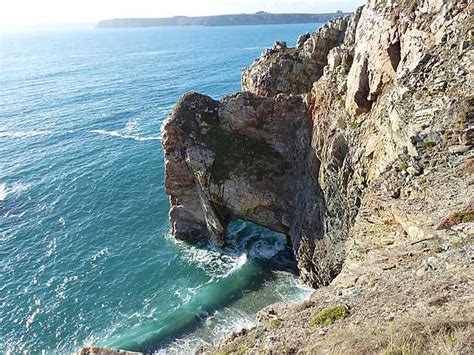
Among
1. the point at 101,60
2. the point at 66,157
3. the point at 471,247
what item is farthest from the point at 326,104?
the point at 101,60

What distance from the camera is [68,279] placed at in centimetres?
4116

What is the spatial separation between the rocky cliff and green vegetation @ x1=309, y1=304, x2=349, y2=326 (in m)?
0.06

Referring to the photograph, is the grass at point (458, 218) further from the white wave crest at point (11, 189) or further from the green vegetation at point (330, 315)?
the white wave crest at point (11, 189)

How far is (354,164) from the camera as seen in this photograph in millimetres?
30359

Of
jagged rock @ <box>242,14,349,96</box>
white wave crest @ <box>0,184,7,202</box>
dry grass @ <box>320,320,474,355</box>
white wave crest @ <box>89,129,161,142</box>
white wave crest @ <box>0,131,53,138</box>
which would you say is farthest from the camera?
white wave crest @ <box>0,131,53,138</box>

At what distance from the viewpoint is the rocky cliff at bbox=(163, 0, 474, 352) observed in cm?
1569

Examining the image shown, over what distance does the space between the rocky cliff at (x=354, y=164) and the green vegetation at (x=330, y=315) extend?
2.4 inches

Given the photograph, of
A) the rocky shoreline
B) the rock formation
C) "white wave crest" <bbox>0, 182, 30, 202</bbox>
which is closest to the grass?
the rocky shoreline

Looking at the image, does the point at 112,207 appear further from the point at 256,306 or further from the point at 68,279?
the point at 256,306

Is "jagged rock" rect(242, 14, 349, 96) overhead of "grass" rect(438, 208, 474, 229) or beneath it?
overhead

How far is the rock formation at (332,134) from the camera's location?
850 inches

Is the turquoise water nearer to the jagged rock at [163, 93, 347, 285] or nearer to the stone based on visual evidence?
the jagged rock at [163, 93, 347, 285]

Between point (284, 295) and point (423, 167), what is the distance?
853 inches

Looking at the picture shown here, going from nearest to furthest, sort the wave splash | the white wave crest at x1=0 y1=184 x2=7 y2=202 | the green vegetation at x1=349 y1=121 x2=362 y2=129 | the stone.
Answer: the stone, the green vegetation at x1=349 y1=121 x2=362 y2=129, the wave splash, the white wave crest at x1=0 y1=184 x2=7 y2=202
